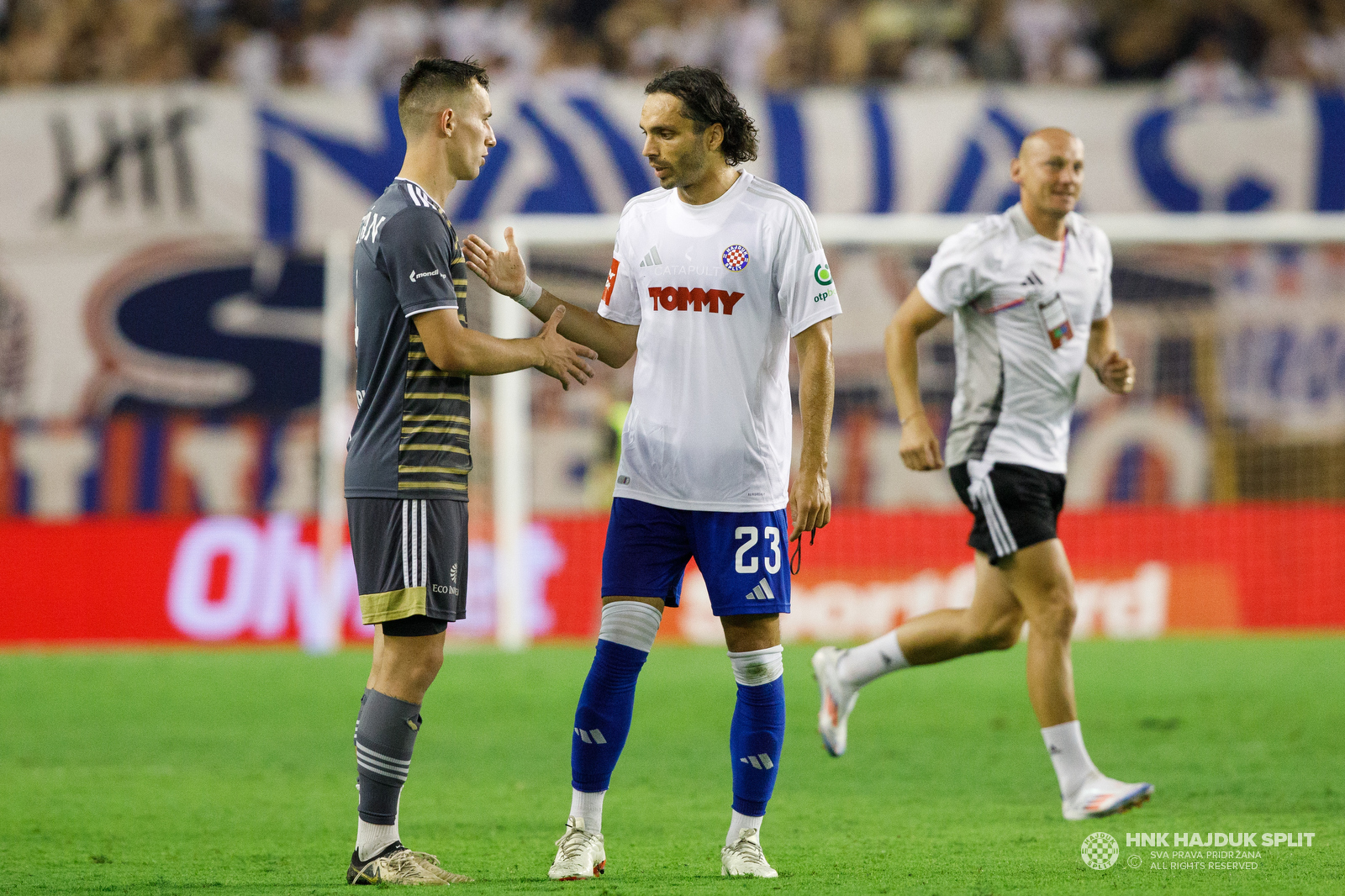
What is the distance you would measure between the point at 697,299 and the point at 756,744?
4.14 ft

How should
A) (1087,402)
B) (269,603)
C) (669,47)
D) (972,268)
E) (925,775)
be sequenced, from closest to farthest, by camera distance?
(972,268) → (925,775) → (269,603) → (1087,402) → (669,47)

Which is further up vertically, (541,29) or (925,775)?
(541,29)

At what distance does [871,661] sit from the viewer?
630 centimetres

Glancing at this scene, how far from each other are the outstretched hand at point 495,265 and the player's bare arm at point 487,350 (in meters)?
0.21

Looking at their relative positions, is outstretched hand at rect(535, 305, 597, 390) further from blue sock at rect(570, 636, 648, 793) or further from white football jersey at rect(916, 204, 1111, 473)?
white football jersey at rect(916, 204, 1111, 473)

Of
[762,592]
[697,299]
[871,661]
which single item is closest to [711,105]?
[697,299]

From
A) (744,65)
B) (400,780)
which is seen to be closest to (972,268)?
(400,780)

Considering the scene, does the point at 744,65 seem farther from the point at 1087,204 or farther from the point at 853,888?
the point at 853,888

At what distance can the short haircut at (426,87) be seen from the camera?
14.6 ft

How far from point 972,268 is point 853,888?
2424 millimetres

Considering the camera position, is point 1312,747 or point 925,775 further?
point 1312,747

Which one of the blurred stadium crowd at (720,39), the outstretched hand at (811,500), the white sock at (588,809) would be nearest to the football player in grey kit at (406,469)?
the white sock at (588,809)

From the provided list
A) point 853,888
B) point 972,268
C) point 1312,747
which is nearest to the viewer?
point 853,888

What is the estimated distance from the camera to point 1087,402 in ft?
42.1
